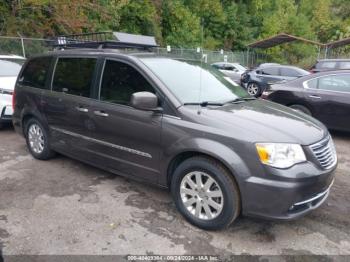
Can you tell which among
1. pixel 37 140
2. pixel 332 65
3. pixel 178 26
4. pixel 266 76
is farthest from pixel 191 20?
pixel 37 140

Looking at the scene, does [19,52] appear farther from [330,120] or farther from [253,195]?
[253,195]

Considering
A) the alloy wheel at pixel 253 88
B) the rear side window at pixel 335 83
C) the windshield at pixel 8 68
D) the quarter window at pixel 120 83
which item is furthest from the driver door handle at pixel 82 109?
the alloy wheel at pixel 253 88

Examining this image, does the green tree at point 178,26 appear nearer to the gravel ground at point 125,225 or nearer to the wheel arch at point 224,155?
the gravel ground at point 125,225

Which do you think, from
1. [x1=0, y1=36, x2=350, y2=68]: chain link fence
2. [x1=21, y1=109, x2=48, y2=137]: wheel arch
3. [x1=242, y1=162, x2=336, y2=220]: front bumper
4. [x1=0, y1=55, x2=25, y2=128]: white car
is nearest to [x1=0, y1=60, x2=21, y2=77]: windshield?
[x1=0, y1=55, x2=25, y2=128]: white car

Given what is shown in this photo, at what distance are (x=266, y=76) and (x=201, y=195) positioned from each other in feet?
42.5

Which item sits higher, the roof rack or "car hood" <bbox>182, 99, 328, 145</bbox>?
the roof rack

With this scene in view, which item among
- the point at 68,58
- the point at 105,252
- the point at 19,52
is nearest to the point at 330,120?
the point at 68,58

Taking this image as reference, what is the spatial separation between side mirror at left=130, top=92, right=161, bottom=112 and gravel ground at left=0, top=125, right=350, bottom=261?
119 cm

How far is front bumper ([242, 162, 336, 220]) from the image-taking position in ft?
10.3

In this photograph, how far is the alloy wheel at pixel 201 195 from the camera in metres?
3.48

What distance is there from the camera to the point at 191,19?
3638cm

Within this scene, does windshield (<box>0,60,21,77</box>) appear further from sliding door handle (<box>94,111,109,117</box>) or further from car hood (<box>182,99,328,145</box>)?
car hood (<box>182,99,328,145</box>)

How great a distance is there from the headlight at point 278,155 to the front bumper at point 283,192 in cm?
6

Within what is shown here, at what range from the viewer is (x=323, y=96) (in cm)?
735
